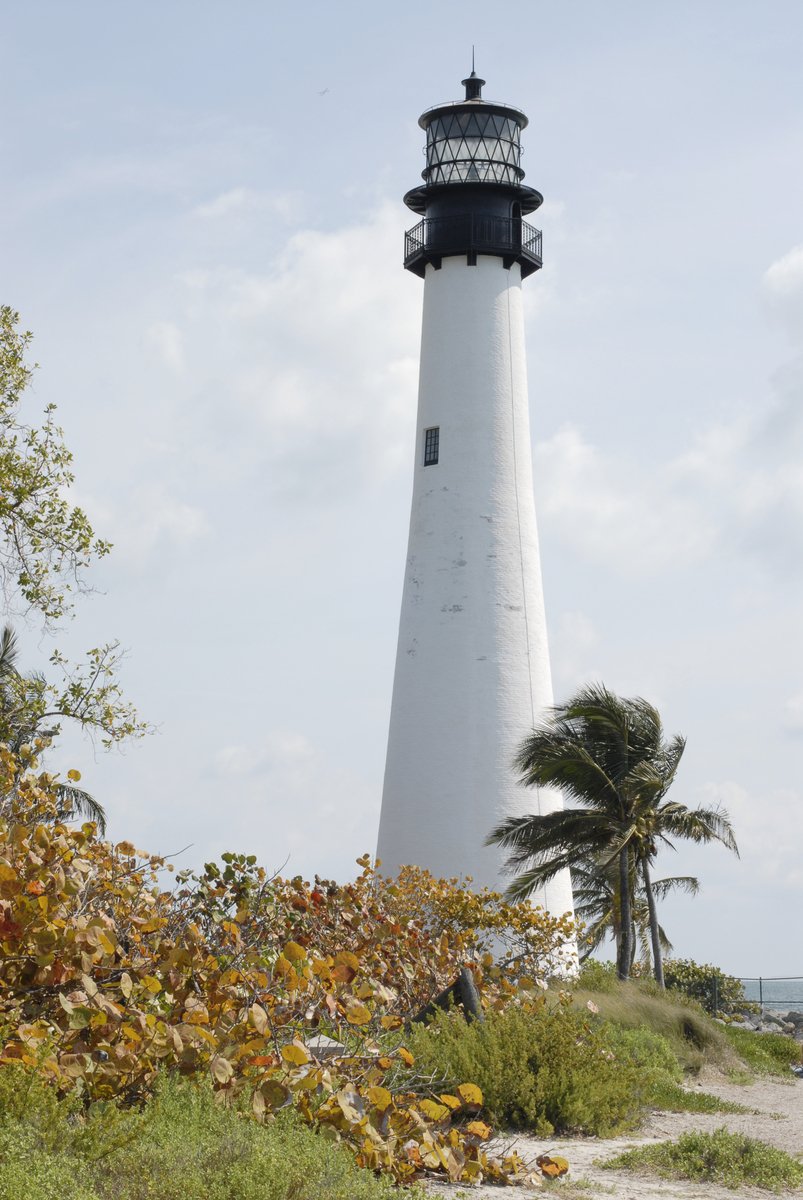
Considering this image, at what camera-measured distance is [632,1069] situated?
12.7 m

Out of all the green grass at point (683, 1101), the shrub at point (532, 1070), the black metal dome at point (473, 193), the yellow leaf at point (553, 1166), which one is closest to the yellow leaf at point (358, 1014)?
the yellow leaf at point (553, 1166)

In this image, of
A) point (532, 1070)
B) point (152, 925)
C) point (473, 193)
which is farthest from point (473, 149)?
point (152, 925)

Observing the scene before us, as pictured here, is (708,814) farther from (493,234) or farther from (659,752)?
(493,234)

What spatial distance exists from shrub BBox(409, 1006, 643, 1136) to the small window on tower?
15943 mm

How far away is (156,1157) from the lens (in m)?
6.20

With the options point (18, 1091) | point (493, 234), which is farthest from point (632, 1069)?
point (493, 234)

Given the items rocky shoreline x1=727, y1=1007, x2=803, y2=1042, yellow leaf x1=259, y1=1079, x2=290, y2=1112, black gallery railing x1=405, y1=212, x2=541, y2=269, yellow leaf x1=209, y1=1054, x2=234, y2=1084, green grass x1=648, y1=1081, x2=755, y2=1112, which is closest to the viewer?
yellow leaf x1=209, y1=1054, x2=234, y2=1084

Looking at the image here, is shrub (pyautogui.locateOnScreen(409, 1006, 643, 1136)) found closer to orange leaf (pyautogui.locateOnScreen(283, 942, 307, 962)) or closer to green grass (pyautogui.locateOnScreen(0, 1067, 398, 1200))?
orange leaf (pyautogui.locateOnScreen(283, 942, 307, 962))

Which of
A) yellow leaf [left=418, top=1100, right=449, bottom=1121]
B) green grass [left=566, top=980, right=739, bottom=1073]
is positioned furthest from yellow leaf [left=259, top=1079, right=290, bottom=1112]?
green grass [left=566, top=980, right=739, bottom=1073]

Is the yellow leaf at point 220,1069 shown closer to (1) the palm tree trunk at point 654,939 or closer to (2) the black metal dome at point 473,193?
(1) the palm tree trunk at point 654,939

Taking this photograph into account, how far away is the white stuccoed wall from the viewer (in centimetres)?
2508

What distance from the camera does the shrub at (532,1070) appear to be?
10742 mm

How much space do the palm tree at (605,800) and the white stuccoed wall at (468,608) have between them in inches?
29.6

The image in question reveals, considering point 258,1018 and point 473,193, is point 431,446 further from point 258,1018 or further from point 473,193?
point 258,1018
